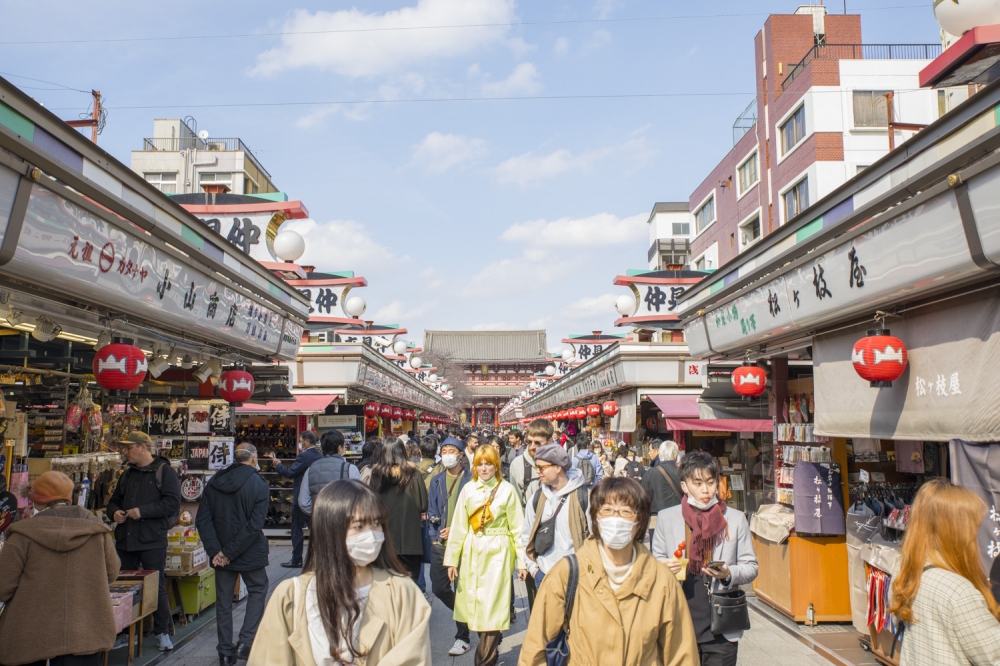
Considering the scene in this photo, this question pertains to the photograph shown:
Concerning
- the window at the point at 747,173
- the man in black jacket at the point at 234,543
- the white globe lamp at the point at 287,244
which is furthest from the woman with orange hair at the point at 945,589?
the window at the point at 747,173

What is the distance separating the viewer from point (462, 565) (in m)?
5.93

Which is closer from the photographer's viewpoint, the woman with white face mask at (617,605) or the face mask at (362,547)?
the face mask at (362,547)

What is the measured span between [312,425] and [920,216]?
47.5 ft

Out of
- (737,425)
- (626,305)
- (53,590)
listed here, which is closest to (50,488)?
(53,590)

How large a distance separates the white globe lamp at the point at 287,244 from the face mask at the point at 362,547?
31.3 ft

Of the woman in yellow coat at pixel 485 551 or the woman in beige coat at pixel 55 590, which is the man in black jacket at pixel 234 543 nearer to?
the woman in beige coat at pixel 55 590

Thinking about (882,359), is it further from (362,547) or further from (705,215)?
(705,215)

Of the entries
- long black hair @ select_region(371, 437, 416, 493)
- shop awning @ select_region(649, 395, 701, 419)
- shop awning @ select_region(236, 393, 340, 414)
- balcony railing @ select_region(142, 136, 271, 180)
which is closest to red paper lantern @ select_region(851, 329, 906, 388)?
long black hair @ select_region(371, 437, 416, 493)

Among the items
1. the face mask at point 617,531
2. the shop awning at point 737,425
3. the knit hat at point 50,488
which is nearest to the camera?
the face mask at point 617,531

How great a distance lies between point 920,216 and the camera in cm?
509

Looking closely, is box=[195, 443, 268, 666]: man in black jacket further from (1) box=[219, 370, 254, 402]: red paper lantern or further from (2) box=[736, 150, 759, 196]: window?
(2) box=[736, 150, 759, 196]: window

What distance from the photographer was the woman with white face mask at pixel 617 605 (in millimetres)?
3105

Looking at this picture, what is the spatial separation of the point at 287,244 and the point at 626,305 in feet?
30.6

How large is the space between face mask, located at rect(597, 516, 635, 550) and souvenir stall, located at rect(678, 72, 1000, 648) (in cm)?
203
